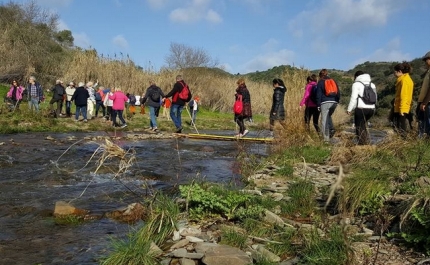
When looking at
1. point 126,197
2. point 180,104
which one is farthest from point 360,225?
point 180,104

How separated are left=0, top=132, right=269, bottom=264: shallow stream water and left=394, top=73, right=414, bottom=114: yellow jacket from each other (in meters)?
3.35

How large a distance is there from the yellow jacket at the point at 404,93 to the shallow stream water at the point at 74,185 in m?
3.35

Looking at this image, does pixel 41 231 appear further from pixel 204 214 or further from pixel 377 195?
pixel 377 195

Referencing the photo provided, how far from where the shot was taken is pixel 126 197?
624 cm

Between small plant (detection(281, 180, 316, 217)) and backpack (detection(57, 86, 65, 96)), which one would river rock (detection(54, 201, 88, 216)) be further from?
backpack (detection(57, 86, 65, 96))

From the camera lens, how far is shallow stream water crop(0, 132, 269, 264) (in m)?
4.28

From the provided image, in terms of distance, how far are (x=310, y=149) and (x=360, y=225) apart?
493 cm

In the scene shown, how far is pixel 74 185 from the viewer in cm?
699

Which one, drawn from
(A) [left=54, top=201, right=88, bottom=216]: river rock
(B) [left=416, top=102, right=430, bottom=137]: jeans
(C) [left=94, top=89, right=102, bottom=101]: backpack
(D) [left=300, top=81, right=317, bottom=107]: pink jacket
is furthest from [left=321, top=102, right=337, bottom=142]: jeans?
(C) [left=94, top=89, right=102, bottom=101]: backpack

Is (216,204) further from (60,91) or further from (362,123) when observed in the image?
(60,91)

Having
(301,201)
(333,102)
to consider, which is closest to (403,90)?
(333,102)

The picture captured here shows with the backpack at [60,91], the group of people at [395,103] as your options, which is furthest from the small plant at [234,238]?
the backpack at [60,91]

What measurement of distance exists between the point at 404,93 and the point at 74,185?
6.94 meters

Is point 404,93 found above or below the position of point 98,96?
above
